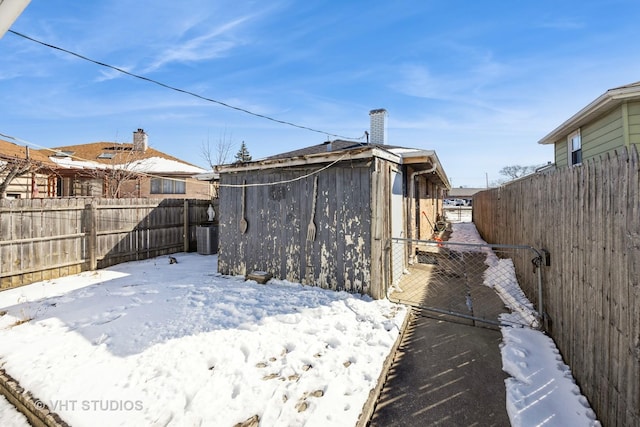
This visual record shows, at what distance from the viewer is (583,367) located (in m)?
2.54

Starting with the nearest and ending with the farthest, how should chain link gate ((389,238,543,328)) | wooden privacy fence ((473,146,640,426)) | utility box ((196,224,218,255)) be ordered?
1. wooden privacy fence ((473,146,640,426))
2. chain link gate ((389,238,543,328))
3. utility box ((196,224,218,255))

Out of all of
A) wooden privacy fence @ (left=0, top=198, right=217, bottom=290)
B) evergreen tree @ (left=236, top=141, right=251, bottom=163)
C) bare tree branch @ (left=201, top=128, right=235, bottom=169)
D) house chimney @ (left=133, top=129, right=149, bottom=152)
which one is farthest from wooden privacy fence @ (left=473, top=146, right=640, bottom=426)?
evergreen tree @ (left=236, top=141, right=251, bottom=163)

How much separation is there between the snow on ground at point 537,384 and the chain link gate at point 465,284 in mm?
309

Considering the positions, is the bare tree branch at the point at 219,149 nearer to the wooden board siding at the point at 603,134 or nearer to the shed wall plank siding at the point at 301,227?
the shed wall plank siding at the point at 301,227

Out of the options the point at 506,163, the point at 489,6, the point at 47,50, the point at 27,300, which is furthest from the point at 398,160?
the point at 506,163

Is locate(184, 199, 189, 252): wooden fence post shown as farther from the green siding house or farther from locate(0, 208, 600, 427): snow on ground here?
the green siding house

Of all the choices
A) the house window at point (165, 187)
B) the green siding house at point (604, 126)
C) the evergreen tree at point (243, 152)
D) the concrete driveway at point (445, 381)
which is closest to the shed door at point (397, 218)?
the concrete driveway at point (445, 381)

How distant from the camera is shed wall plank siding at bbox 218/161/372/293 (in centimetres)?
523

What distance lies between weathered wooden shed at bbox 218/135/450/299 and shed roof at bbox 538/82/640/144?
13.2 ft

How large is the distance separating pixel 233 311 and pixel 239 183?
340 cm

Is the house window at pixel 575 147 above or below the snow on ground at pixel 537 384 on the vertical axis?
above

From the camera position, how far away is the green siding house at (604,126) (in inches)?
246

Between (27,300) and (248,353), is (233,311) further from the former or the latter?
(27,300)

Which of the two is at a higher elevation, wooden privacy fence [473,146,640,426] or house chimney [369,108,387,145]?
house chimney [369,108,387,145]
